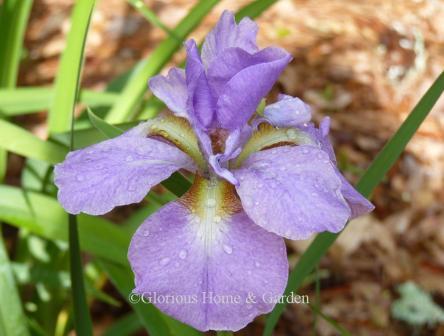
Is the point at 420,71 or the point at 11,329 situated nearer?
the point at 11,329

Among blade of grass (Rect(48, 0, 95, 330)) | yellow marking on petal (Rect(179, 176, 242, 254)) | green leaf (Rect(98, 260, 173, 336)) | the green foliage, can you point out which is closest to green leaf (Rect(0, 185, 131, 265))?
green leaf (Rect(98, 260, 173, 336))

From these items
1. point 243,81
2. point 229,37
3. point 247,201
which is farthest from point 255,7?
point 247,201

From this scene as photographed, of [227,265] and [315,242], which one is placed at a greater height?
[227,265]

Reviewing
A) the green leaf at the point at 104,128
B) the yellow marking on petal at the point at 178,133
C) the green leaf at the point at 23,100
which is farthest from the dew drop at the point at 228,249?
the green leaf at the point at 23,100

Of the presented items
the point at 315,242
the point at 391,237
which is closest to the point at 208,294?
the point at 315,242

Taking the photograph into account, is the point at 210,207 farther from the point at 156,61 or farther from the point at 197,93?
the point at 156,61

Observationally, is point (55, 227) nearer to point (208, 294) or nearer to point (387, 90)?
point (208, 294)
